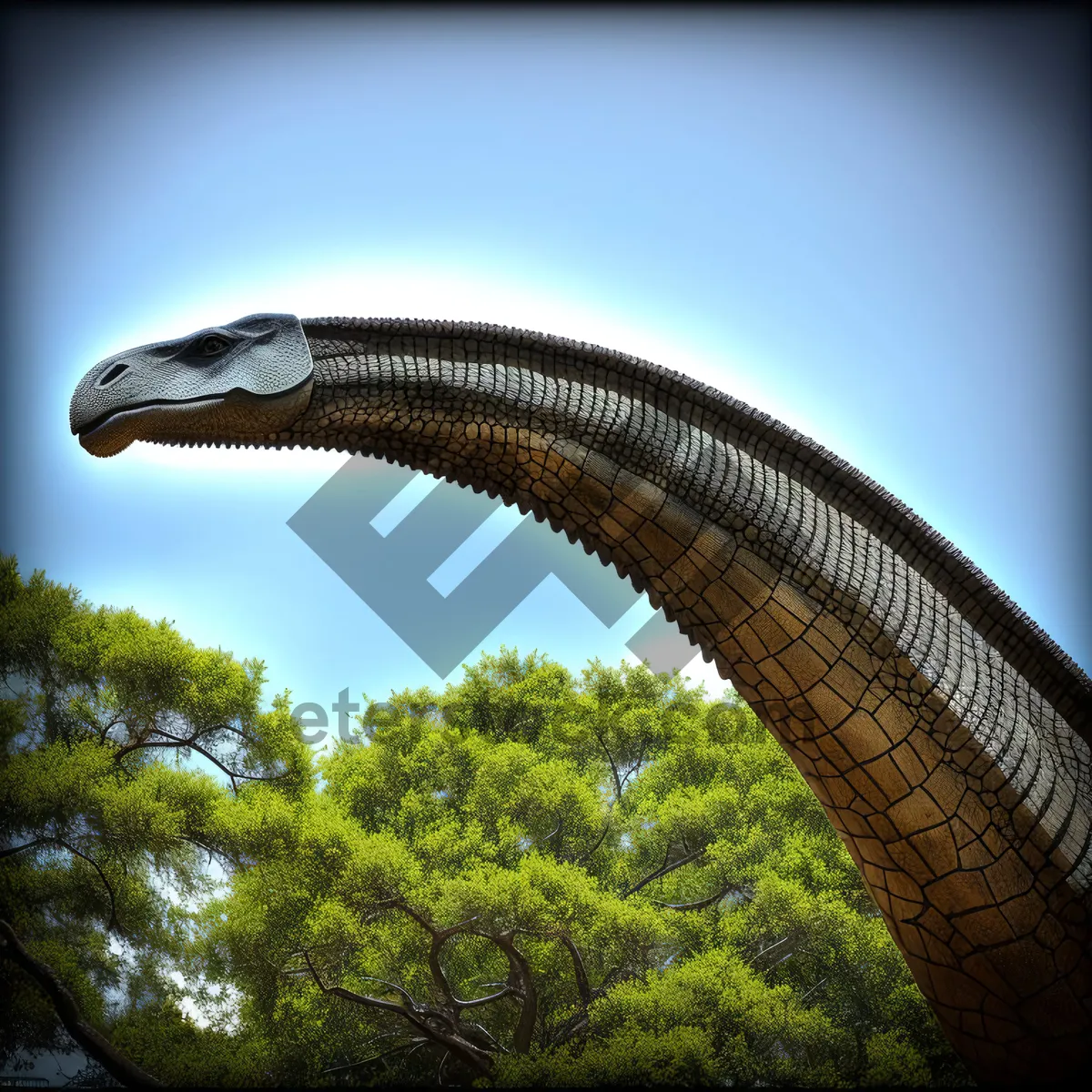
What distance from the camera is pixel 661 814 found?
4340 mm

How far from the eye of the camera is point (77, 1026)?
308 centimetres

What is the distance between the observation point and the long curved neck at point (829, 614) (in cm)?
135

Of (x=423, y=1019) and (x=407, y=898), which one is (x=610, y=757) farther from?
(x=423, y=1019)

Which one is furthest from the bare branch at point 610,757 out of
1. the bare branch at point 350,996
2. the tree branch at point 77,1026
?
the tree branch at point 77,1026

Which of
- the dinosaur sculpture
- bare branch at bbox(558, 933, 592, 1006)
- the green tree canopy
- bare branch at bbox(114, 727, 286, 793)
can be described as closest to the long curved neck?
the dinosaur sculpture

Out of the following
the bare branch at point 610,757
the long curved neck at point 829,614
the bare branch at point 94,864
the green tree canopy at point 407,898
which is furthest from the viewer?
the bare branch at point 610,757

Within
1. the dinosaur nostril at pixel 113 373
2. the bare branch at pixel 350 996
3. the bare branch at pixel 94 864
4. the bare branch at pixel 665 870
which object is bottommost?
the bare branch at pixel 350 996

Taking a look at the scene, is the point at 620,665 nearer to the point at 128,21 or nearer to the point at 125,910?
the point at 125,910

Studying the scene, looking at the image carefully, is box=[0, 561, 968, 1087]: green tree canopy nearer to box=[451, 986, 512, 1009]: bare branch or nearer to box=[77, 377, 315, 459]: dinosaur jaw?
box=[451, 986, 512, 1009]: bare branch

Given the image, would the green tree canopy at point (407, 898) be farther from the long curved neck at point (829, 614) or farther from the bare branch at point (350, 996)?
the long curved neck at point (829, 614)

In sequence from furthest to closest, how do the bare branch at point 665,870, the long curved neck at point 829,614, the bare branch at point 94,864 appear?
the bare branch at point 665,870
the bare branch at point 94,864
the long curved neck at point 829,614

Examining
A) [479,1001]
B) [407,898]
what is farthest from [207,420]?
[479,1001]

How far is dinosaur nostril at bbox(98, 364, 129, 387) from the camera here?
1.44m

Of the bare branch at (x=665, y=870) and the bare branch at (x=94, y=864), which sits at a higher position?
the bare branch at (x=94, y=864)
